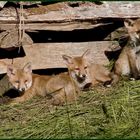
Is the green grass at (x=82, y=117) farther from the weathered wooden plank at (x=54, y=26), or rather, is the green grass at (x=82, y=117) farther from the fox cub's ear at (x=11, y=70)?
the weathered wooden plank at (x=54, y=26)

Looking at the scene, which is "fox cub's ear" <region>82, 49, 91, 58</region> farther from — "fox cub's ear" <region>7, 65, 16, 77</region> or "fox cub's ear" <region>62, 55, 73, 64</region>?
"fox cub's ear" <region>7, 65, 16, 77</region>

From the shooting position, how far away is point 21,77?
7.96m

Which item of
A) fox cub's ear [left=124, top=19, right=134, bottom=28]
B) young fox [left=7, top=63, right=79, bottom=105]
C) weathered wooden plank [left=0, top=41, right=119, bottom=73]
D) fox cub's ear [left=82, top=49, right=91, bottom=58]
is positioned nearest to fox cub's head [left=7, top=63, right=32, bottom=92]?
young fox [left=7, top=63, right=79, bottom=105]

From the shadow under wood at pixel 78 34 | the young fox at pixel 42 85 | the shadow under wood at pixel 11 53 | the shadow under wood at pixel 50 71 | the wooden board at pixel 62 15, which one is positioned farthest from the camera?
the shadow under wood at pixel 50 71

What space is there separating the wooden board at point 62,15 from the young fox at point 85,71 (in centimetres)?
51

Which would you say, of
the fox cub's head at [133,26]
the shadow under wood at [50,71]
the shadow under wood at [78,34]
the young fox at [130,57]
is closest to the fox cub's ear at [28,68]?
A: the shadow under wood at [78,34]

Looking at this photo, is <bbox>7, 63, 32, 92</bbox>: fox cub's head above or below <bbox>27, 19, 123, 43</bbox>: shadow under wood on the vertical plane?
below

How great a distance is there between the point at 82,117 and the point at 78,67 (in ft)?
5.66

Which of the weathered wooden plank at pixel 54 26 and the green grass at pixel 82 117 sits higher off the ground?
the weathered wooden plank at pixel 54 26

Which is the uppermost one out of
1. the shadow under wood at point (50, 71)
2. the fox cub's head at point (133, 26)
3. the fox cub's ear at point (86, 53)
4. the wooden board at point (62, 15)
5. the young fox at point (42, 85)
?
the wooden board at point (62, 15)

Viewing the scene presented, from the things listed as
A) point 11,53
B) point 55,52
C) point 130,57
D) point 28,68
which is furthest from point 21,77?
point 130,57

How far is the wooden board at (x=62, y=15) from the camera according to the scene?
7.83 metres

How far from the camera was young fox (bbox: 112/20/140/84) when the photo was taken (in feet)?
26.5

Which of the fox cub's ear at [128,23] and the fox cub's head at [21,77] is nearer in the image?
the fox cub's head at [21,77]
